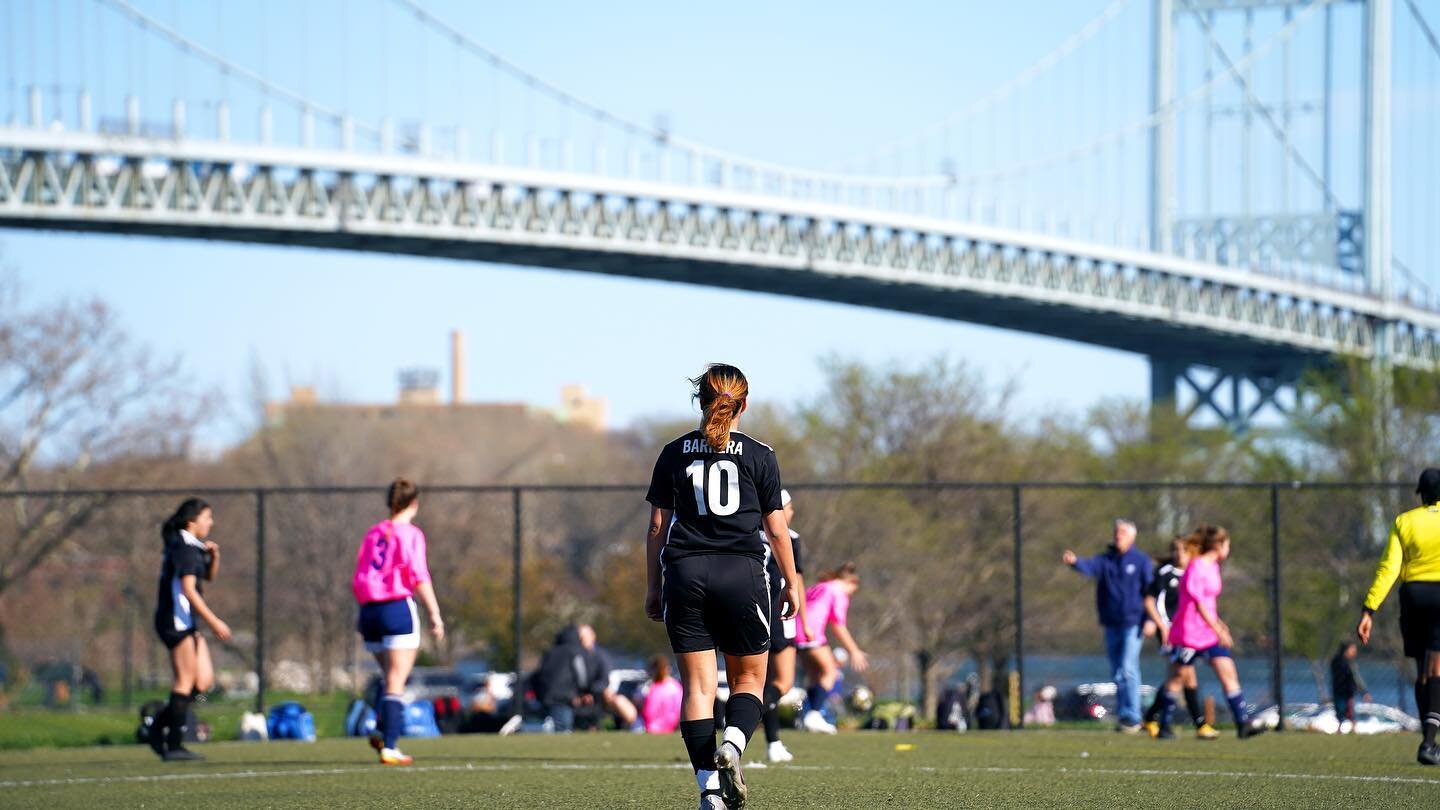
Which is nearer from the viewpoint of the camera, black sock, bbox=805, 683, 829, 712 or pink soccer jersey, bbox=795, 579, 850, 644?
pink soccer jersey, bbox=795, 579, 850, 644

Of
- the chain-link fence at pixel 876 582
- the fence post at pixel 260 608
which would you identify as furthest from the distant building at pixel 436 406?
the fence post at pixel 260 608

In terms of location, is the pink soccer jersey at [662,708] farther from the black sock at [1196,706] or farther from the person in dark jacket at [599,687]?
the black sock at [1196,706]

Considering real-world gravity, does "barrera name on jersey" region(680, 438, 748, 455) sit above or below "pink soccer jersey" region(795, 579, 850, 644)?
above

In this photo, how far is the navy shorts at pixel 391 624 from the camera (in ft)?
34.1

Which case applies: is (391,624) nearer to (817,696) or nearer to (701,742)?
(701,742)

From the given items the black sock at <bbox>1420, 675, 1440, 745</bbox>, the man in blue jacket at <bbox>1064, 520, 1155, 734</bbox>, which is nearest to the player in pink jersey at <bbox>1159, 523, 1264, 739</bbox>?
the man in blue jacket at <bbox>1064, 520, 1155, 734</bbox>

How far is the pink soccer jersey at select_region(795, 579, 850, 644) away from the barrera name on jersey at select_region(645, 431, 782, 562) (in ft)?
18.7

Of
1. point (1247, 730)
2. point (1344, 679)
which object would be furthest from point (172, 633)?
point (1344, 679)

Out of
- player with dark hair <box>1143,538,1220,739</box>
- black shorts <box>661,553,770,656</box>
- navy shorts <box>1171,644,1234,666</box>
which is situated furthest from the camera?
player with dark hair <box>1143,538,1220,739</box>

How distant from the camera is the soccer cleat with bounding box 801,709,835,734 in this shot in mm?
14000

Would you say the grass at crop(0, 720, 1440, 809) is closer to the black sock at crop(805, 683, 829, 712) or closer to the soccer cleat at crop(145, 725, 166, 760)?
the soccer cleat at crop(145, 725, 166, 760)

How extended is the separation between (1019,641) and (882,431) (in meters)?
24.2

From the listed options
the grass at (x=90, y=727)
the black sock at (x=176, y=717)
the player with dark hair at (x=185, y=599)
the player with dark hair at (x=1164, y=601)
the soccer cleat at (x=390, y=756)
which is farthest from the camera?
the grass at (x=90, y=727)

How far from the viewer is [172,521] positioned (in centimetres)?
1119
